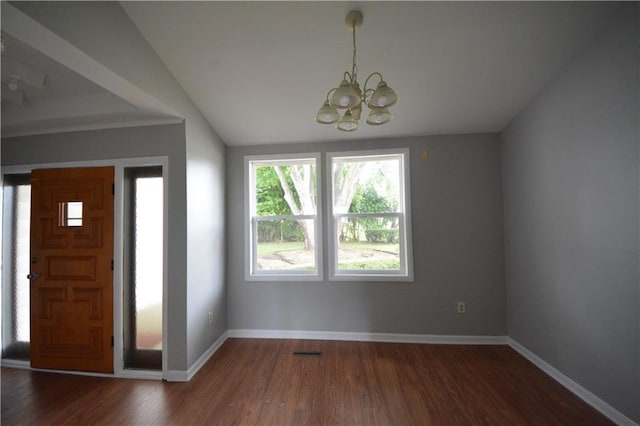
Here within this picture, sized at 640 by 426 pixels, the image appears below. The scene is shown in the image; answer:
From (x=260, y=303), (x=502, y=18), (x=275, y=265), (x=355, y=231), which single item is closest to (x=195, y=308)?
(x=260, y=303)

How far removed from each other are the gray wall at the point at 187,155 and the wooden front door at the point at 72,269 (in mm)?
721

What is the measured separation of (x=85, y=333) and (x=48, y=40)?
2.41 meters

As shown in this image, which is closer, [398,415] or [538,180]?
[398,415]

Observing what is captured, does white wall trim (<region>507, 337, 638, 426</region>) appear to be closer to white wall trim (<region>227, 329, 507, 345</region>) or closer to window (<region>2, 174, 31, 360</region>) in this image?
white wall trim (<region>227, 329, 507, 345</region>)

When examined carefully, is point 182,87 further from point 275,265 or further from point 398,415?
point 398,415

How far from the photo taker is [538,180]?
224 centimetres

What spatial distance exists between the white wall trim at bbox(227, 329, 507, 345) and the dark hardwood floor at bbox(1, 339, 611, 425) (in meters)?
0.17

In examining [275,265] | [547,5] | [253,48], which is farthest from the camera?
[275,265]

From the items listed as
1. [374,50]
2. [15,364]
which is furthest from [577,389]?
[15,364]

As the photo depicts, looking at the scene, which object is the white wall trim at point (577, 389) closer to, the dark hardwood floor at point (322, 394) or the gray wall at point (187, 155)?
the dark hardwood floor at point (322, 394)

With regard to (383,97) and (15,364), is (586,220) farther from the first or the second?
(15,364)

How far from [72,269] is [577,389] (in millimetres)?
4500

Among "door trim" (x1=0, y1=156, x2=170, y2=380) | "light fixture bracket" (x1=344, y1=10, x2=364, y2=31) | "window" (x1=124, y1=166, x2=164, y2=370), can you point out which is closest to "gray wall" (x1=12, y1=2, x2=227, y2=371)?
"door trim" (x1=0, y1=156, x2=170, y2=380)

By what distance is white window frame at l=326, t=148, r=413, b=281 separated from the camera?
2.82 meters
